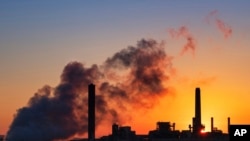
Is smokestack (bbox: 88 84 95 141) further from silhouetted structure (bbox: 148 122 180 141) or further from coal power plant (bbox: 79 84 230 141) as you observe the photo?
silhouetted structure (bbox: 148 122 180 141)

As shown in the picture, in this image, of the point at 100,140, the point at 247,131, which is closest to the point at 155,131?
the point at 100,140

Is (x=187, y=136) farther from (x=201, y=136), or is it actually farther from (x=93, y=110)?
(x=93, y=110)

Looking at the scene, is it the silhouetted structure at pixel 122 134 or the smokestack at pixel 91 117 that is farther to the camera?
the silhouetted structure at pixel 122 134

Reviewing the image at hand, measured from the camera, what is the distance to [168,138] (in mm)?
113000

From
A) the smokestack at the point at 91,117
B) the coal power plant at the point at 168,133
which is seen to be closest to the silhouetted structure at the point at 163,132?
the coal power plant at the point at 168,133

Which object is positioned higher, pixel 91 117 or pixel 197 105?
pixel 197 105

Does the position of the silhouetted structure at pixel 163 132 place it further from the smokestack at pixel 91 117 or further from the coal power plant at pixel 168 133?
the smokestack at pixel 91 117

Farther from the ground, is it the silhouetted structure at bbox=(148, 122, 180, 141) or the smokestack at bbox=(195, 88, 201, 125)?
the smokestack at bbox=(195, 88, 201, 125)

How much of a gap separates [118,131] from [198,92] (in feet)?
53.4

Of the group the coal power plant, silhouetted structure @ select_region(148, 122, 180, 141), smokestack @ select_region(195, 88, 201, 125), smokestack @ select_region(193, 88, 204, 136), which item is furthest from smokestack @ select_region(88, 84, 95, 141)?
smokestack @ select_region(193, 88, 204, 136)

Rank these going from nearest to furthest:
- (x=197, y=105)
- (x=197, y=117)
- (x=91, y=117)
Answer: (x=91, y=117), (x=197, y=105), (x=197, y=117)

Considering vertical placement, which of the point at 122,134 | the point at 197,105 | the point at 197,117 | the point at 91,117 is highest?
the point at 197,105

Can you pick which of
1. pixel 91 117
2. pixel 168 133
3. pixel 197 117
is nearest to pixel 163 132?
pixel 168 133

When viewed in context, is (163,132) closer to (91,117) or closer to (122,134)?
(122,134)
